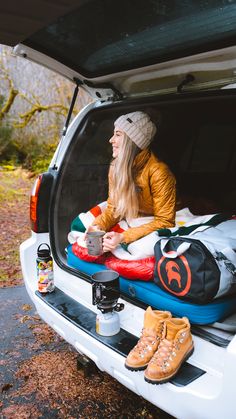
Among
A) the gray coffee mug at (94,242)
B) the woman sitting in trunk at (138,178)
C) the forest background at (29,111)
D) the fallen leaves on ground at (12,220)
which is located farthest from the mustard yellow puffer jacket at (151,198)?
the forest background at (29,111)

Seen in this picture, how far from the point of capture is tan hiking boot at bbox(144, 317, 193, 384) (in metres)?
1.48

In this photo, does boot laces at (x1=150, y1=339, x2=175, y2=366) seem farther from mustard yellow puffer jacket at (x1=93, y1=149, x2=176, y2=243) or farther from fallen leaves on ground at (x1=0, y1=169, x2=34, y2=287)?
fallen leaves on ground at (x1=0, y1=169, x2=34, y2=287)

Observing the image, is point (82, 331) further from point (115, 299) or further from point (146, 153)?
point (146, 153)

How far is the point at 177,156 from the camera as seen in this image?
154 inches

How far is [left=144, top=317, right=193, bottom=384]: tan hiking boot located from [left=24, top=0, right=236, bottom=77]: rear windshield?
1.33m

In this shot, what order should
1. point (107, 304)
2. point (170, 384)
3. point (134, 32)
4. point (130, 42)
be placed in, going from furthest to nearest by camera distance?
point (130, 42) < point (134, 32) < point (107, 304) < point (170, 384)

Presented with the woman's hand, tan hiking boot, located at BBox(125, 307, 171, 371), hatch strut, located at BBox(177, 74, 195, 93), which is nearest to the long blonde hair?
the woman's hand

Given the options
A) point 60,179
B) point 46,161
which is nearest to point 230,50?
point 60,179

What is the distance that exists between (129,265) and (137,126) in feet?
2.94

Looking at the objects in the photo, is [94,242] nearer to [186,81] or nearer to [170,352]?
[170,352]

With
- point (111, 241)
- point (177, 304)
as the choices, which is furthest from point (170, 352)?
point (111, 241)

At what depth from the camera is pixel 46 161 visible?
10438 millimetres

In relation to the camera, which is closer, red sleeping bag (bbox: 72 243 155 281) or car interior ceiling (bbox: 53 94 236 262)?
red sleeping bag (bbox: 72 243 155 281)

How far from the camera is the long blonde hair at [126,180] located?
7.91 feet
